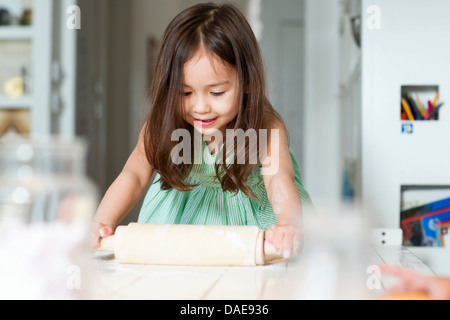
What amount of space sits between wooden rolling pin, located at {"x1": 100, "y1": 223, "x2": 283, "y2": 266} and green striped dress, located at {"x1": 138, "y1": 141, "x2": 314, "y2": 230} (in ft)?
1.24

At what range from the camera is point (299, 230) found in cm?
65

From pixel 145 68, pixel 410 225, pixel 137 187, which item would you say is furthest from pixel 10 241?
pixel 145 68

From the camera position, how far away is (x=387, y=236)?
0.94m

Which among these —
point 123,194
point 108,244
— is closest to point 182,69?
point 123,194

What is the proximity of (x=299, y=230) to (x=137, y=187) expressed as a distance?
30 centimetres

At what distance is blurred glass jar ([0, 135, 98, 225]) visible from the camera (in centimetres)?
39

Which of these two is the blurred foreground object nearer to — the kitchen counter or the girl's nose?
the kitchen counter

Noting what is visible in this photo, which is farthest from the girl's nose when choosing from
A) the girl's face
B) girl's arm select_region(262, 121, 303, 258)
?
girl's arm select_region(262, 121, 303, 258)

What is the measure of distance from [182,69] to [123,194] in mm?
211

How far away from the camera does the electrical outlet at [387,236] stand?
0.94 meters

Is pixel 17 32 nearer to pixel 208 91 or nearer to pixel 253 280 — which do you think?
pixel 208 91

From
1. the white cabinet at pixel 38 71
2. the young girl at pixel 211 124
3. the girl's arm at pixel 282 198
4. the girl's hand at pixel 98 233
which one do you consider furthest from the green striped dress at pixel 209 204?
the white cabinet at pixel 38 71

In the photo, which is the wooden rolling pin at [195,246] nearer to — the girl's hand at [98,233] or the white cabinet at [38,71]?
the girl's hand at [98,233]

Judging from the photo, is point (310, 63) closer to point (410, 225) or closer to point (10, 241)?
point (410, 225)
